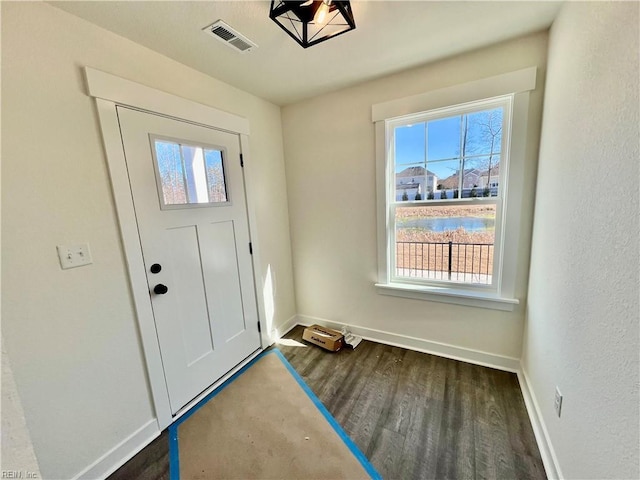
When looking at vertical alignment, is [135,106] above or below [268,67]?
below

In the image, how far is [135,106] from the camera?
4.93ft

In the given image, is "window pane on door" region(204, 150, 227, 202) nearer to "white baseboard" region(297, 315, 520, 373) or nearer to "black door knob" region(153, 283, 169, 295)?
"black door knob" region(153, 283, 169, 295)

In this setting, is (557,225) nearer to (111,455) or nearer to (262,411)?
(262,411)

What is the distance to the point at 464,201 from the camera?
6.70ft

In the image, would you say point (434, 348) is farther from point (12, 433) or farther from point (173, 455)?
point (12, 433)

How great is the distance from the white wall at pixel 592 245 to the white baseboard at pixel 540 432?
0.04m

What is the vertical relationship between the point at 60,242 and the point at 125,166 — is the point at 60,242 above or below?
below

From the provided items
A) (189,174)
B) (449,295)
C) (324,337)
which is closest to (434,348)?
(449,295)

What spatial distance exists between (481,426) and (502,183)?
5.37 ft

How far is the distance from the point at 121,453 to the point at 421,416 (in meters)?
1.82

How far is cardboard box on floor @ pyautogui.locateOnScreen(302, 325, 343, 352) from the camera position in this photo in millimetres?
2420

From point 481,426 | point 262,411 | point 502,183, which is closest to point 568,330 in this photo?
point 481,426

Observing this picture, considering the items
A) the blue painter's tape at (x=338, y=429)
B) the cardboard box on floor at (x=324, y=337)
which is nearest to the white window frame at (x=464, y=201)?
the cardboard box on floor at (x=324, y=337)

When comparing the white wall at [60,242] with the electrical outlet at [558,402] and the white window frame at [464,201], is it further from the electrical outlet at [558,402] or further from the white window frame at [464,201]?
the electrical outlet at [558,402]
